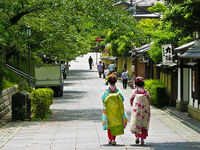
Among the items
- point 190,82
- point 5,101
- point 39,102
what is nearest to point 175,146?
point 39,102

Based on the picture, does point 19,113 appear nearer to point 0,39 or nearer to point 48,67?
point 0,39

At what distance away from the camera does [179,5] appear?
1265 cm

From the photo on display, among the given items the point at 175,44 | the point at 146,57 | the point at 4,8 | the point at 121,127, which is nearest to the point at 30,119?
the point at 4,8

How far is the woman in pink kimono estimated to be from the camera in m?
9.72

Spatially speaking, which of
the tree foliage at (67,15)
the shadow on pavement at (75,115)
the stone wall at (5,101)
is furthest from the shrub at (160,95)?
the stone wall at (5,101)

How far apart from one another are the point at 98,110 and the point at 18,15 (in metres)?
5.84

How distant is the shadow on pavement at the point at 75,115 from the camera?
1623cm

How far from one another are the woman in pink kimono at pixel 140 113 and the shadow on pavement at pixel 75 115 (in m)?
5.79

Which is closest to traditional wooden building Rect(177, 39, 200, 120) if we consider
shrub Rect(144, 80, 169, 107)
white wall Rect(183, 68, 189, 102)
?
white wall Rect(183, 68, 189, 102)

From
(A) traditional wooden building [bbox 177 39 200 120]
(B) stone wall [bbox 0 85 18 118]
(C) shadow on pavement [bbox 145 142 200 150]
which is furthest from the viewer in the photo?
(B) stone wall [bbox 0 85 18 118]

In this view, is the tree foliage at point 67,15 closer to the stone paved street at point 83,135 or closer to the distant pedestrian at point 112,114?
the stone paved street at point 83,135

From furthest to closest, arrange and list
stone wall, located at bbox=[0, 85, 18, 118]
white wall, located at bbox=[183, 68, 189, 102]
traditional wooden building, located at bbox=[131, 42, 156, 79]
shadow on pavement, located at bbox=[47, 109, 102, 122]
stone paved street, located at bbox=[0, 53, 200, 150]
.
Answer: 1. traditional wooden building, located at bbox=[131, 42, 156, 79]
2. white wall, located at bbox=[183, 68, 189, 102]
3. stone wall, located at bbox=[0, 85, 18, 118]
4. shadow on pavement, located at bbox=[47, 109, 102, 122]
5. stone paved street, located at bbox=[0, 53, 200, 150]

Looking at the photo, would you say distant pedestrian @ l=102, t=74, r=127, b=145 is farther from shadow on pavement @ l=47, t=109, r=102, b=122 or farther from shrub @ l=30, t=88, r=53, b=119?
shrub @ l=30, t=88, r=53, b=119

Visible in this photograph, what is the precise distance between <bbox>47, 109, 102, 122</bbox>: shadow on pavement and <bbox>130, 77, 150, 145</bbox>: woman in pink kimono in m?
5.79
